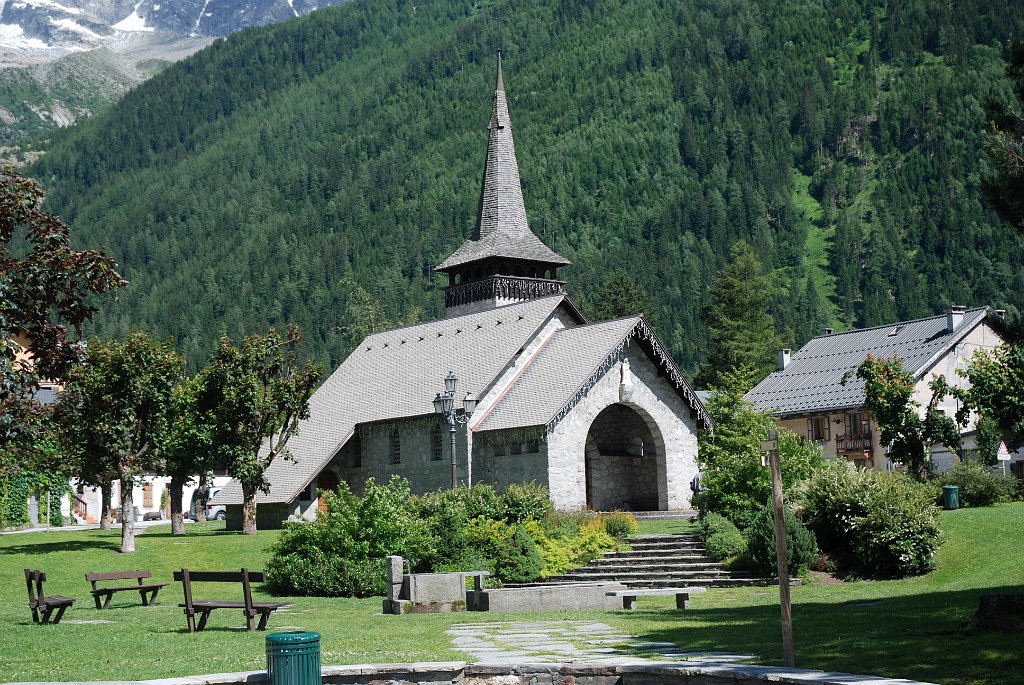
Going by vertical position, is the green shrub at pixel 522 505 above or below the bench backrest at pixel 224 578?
above

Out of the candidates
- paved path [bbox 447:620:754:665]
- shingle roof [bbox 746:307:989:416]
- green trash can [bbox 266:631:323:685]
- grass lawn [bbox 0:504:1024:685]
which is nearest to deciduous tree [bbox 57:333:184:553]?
grass lawn [bbox 0:504:1024:685]

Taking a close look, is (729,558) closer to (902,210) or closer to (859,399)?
(859,399)

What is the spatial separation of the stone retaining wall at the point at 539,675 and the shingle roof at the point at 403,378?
35.3 metres

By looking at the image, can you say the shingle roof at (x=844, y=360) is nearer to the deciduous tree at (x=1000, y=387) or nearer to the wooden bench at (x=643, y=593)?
the deciduous tree at (x=1000, y=387)

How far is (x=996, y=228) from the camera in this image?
174 metres

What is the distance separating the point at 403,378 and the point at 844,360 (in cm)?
2968

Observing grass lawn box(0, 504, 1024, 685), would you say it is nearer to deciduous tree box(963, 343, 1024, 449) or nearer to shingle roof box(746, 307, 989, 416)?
deciduous tree box(963, 343, 1024, 449)

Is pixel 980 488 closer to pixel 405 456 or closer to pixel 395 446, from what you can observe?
pixel 405 456

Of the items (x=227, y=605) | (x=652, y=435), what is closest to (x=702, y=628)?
(x=227, y=605)

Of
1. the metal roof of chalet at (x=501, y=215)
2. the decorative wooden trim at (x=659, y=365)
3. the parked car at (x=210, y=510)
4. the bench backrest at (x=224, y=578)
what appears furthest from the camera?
the parked car at (x=210, y=510)

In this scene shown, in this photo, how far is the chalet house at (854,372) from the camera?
69.8 m

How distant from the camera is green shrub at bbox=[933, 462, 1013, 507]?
3656cm

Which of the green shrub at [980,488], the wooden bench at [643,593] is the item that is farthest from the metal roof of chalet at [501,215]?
the wooden bench at [643,593]

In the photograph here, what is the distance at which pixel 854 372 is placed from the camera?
73250mm
